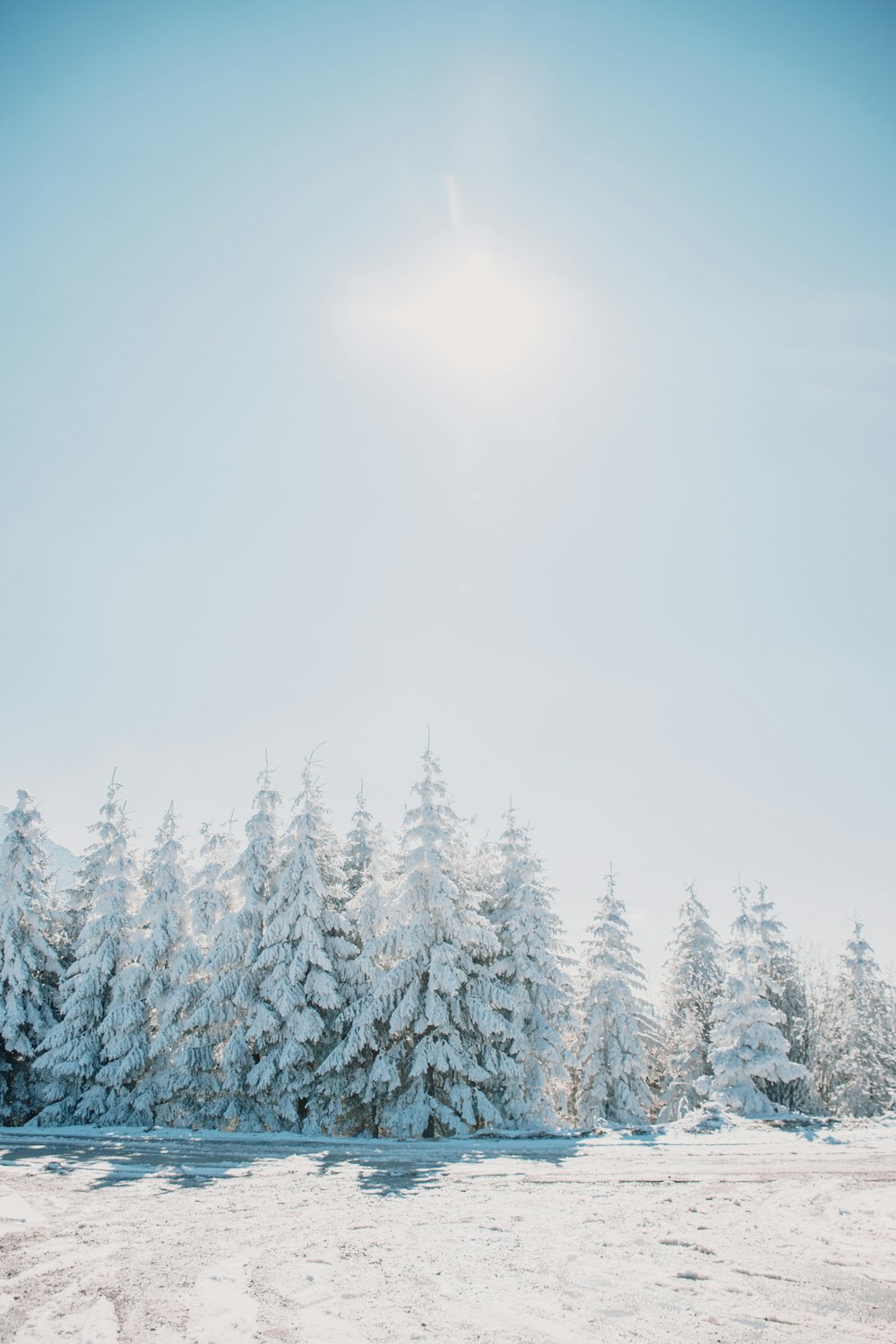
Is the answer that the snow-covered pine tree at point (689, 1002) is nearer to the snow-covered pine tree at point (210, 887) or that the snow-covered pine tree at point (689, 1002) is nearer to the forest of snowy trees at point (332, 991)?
the forest of snowy trees at point (332, 991)

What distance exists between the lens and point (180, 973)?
75.9 ft

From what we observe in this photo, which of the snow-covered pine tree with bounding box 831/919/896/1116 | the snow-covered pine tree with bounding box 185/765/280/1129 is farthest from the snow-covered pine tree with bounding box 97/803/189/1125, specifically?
the snow-covered pine tree with bounding box 831/919/896/1116

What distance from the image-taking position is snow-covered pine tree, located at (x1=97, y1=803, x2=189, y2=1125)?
21.6 m

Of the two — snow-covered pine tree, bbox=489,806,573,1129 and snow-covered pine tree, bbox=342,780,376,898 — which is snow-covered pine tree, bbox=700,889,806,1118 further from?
snow-covered pine tree, bbox=342,780,376,898

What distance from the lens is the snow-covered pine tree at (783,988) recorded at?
27.7 m

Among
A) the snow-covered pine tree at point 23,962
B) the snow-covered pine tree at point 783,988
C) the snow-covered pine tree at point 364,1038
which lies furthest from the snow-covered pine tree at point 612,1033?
the snow-covered pine tree at point 23,962

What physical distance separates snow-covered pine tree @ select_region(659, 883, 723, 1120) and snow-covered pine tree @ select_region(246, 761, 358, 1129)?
1814cm

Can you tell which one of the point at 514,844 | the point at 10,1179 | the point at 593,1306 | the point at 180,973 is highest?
the point at 514,844

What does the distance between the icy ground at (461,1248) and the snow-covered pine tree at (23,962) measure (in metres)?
12.3

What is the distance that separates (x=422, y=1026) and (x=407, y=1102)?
1.98m

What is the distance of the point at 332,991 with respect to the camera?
67.1ft

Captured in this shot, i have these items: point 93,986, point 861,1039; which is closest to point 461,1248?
point 93,986

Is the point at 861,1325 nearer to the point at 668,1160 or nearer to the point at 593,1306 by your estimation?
the point at 593,1306

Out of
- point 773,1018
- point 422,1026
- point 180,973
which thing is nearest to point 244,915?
point 180,973
